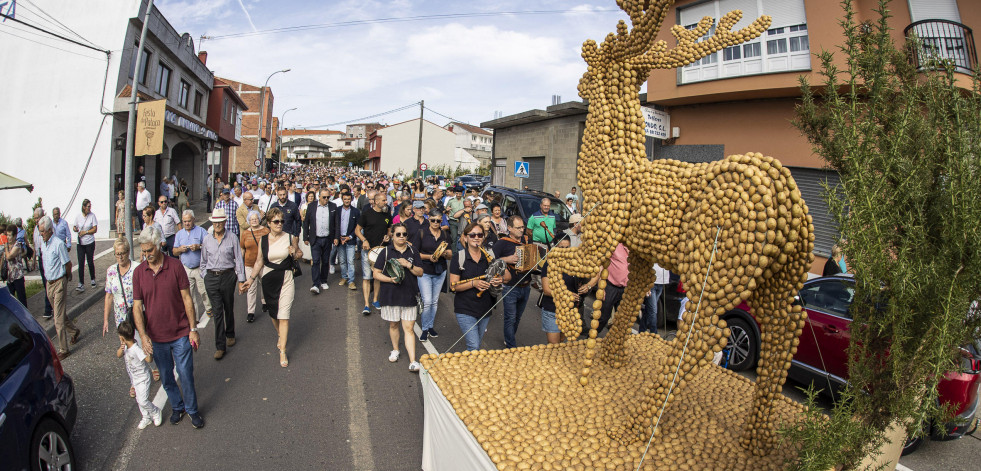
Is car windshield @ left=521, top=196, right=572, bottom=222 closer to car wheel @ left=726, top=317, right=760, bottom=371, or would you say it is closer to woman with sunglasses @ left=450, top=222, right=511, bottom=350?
car wheel @ left=726, top=317, right=760, bottom=371

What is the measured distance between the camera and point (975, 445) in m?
5.13

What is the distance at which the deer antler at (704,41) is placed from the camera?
412 centimetres

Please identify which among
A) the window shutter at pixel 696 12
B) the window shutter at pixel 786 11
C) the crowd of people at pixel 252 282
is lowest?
the crowd of people at pixel 252 282

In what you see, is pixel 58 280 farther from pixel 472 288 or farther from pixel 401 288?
pixel 472 288

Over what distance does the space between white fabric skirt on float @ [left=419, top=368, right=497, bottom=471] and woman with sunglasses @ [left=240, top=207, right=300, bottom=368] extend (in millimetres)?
2644

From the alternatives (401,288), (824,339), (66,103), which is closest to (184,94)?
(66,103)

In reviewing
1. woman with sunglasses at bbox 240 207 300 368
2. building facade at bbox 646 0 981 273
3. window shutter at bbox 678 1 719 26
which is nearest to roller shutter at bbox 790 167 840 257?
building facade at bbox 646 0 981 273

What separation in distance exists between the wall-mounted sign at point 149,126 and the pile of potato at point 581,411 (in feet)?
30.5

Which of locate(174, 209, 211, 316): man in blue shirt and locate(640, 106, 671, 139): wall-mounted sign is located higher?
locate(640, 106, 671, 139): wall-mounted sign

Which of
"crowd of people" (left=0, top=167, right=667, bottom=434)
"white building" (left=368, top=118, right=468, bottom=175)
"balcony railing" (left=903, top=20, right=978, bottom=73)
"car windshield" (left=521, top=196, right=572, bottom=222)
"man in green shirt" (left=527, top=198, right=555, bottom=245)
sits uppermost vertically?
"white building" (left=368, top=118, right=468, bottom=175)

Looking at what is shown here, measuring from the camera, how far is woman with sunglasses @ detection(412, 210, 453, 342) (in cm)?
677

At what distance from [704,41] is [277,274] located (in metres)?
5.53

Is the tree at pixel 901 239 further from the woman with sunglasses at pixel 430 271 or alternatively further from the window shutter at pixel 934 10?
the window shutter at pixel 934 10

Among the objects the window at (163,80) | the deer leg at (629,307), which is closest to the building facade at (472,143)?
the window at (163,80)
